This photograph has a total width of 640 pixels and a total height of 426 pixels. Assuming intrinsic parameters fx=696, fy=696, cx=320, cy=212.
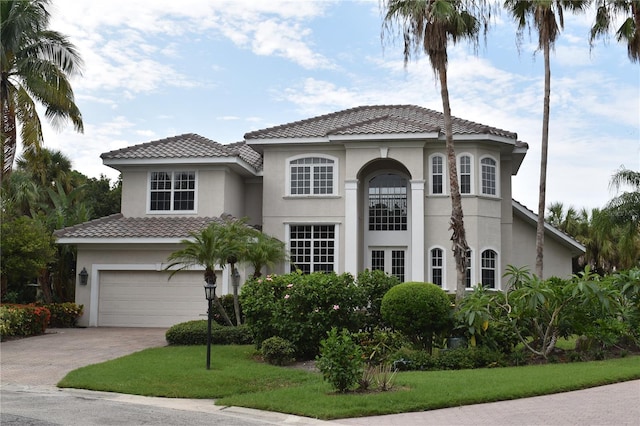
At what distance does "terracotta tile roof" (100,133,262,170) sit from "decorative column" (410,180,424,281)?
641 centimetres

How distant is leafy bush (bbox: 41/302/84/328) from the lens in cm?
2375

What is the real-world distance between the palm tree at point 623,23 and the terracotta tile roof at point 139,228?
584 inches

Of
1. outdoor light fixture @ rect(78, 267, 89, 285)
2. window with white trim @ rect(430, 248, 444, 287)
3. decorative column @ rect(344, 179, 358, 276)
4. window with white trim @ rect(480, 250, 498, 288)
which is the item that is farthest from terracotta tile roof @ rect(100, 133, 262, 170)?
window with white trim @ rect(480, 250, 498, 288)

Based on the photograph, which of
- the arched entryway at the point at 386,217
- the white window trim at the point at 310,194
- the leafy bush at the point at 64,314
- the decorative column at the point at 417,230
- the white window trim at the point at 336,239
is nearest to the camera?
the leafy bush at the point at 64,314

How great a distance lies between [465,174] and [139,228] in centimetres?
1184

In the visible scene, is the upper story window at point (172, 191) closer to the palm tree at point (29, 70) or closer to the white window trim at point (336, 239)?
the white window trim at point (336, 239)

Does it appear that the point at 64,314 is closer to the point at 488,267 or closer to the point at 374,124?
the point at 374,124

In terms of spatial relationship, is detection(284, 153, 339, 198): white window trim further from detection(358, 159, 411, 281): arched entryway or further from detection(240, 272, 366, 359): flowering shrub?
detection(240, 272, 366, 359): flowering shrub

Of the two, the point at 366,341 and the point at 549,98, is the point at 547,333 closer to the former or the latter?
the point at 366,341

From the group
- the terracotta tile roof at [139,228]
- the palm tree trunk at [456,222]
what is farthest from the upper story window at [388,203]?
the palm tree trunk at [456,222]

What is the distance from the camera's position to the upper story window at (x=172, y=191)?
2597cm

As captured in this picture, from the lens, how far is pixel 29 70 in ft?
69.5

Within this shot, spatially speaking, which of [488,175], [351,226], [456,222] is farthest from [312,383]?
[488,175]

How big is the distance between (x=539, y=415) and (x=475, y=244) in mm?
15236
